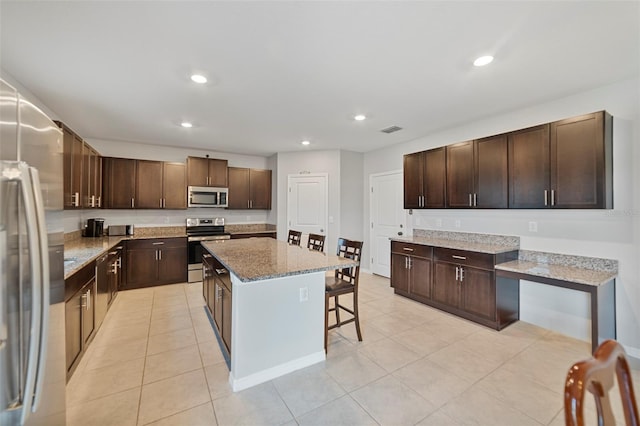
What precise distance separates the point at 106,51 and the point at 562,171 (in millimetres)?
4317

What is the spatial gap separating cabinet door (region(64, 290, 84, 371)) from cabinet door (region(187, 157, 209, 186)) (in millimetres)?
3084

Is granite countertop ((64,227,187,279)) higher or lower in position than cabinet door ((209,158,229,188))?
lower

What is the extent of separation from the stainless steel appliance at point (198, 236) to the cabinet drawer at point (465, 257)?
148 inches

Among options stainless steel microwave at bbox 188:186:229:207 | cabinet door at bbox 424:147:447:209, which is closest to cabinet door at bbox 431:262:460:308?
cabinet door at bbox 424:147:447:209

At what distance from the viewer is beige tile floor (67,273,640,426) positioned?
1.84 metres

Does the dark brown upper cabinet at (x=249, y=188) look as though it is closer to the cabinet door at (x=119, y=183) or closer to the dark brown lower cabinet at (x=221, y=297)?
the cabinet door at (x=119, y=183)

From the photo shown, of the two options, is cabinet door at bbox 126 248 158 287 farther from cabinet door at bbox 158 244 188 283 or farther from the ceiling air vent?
the ceiling air vent

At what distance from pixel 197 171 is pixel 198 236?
1254 millimetres

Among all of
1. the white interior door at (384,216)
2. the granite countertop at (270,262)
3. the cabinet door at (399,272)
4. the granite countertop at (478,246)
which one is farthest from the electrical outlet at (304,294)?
the white interior door at (384,216)

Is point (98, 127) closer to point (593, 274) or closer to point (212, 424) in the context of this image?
point (212, 424)

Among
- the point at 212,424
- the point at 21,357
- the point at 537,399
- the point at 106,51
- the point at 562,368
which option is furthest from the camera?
the point at 562,368

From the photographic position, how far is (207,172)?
5.36 meters

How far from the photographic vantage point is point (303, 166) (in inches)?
229

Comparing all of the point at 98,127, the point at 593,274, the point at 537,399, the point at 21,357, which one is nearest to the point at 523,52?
the point at 593,274
